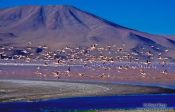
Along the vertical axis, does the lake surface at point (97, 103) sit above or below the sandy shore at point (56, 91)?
below

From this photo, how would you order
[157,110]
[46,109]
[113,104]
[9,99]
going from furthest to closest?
[9,99] < [113,104] < [46,109] < [157,110]

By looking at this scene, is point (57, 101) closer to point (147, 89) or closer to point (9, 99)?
point (9, 99)

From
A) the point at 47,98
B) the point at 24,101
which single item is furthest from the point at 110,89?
the point at 24,101

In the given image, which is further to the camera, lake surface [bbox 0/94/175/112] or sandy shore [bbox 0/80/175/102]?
sandy shore [bbox 0/80/175/102]

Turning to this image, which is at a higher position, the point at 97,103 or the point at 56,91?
the point at 56,91

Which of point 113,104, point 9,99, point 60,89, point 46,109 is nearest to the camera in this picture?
point 46,109

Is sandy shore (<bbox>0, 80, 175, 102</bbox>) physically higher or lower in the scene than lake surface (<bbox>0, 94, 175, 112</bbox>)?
higher

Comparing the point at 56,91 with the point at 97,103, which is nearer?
the point at 97,103

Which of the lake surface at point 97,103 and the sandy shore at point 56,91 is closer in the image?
the lake surface at point 97,103
